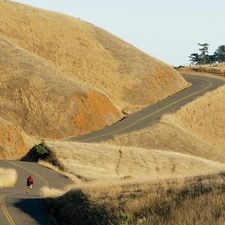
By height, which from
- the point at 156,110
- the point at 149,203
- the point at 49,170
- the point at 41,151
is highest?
the point at 156,110

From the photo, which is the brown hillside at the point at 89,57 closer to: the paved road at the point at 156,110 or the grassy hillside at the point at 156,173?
the paved road at the point at 156,110

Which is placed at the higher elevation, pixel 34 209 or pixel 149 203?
pixel 149 203

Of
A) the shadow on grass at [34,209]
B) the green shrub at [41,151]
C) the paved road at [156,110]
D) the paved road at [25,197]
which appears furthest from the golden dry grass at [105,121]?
the paved road at [156,110]

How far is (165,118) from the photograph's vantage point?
77.8 meters

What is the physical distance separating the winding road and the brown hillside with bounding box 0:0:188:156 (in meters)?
2.86

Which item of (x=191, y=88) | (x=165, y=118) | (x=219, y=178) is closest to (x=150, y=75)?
(x=191, y=88)

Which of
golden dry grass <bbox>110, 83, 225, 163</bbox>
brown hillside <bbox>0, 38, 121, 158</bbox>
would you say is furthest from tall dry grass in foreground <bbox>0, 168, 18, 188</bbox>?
brown hillside <bbox>0, 38, 121, 158</bbox>

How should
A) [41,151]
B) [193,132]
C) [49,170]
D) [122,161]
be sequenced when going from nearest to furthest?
[49,170]
[41,151]
[122,161]
[193,132]

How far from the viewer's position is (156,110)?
85562mm

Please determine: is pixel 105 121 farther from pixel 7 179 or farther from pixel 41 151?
pixel 7 179

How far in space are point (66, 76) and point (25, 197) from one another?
5860 centimetres

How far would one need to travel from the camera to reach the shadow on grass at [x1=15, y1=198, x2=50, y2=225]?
2319cm

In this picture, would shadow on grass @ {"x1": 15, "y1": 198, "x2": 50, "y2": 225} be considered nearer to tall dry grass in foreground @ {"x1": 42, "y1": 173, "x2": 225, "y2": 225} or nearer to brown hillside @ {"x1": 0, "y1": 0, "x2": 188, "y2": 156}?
tall dry grass in foreground @ {"x1": 42, "y1": 173, "x2": 225, "y2": 225}

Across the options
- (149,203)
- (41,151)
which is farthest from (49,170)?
(149,203)
